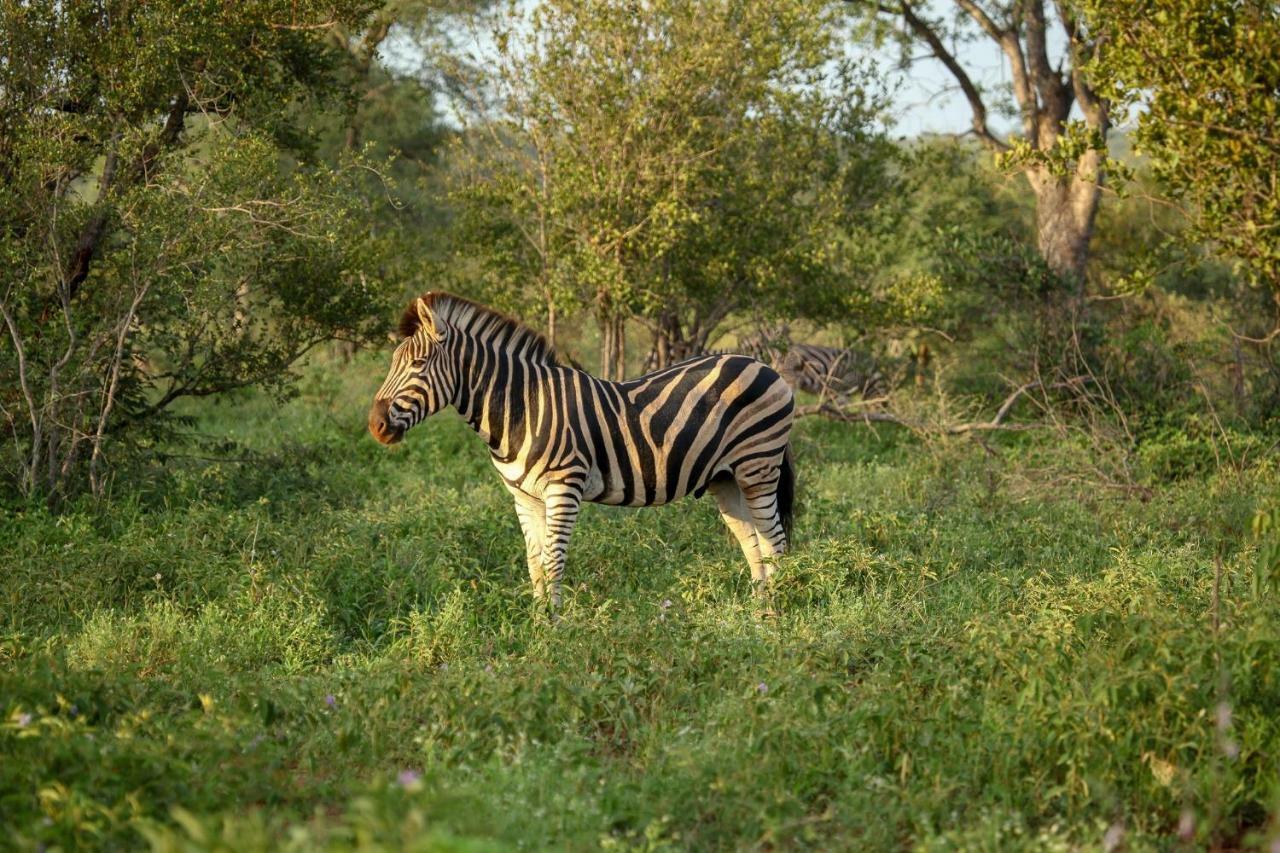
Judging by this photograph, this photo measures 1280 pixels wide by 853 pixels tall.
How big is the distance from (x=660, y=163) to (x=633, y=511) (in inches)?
175

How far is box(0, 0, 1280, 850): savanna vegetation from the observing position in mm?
5023

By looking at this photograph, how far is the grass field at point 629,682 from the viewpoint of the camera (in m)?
4.70

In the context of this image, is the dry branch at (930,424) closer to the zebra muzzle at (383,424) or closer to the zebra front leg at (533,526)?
the zebra front leg at (533,526)

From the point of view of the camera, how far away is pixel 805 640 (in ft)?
22.0

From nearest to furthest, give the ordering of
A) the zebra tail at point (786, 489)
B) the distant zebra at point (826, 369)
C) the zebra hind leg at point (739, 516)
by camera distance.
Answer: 1. the zebra hind leg at point (739, 516)
2. the zebra tail at point (786, 489)
3. the distant zebra at point (826, 369)

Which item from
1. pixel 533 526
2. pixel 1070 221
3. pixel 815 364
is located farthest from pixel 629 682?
pixel 1070 221

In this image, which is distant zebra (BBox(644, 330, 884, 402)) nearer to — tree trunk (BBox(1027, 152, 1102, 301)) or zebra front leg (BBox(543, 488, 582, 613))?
tree trunk (BBox(1027, 152, 1102, 301))

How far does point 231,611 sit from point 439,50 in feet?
27.9

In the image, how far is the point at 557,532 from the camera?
26.1ft

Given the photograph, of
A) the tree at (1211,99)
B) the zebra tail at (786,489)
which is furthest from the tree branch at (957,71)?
the zebra tail at (786,489)

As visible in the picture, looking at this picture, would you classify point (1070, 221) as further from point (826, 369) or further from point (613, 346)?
point (613, 346)

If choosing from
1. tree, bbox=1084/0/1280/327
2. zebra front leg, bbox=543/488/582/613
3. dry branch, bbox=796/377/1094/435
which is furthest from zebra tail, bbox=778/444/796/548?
dry branch, bbox=796/377/1094/435

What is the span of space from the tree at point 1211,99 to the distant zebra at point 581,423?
3.77 metres

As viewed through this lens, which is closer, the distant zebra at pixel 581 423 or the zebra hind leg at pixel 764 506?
the distant zebra at pixel 581 423
